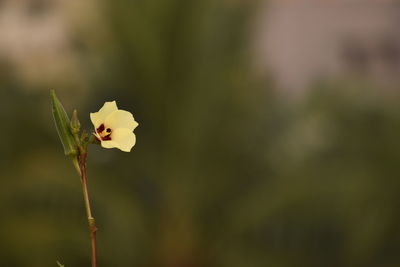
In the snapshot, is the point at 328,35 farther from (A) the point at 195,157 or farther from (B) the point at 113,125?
(B) the point at 113,125

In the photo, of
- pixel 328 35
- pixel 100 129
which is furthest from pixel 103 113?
pixel 328 35

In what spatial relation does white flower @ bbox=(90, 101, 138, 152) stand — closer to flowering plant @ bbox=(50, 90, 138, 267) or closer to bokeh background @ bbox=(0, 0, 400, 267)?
flowering plant @ bbox=(50, 90, 138, 267)

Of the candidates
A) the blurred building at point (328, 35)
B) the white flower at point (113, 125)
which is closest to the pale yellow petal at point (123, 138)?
the white flower at point (113, 125)

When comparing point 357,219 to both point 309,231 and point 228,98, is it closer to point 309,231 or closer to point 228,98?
point 309,231

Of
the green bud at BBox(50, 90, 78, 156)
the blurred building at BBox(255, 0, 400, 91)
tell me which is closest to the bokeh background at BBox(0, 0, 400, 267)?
the blurred building at BBox(255, 0, 400, 91)

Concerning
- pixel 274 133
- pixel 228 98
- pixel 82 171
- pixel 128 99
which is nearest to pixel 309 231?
pixel 274 133

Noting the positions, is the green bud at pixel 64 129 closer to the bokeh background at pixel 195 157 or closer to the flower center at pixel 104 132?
the flower center at pixel 104 132
